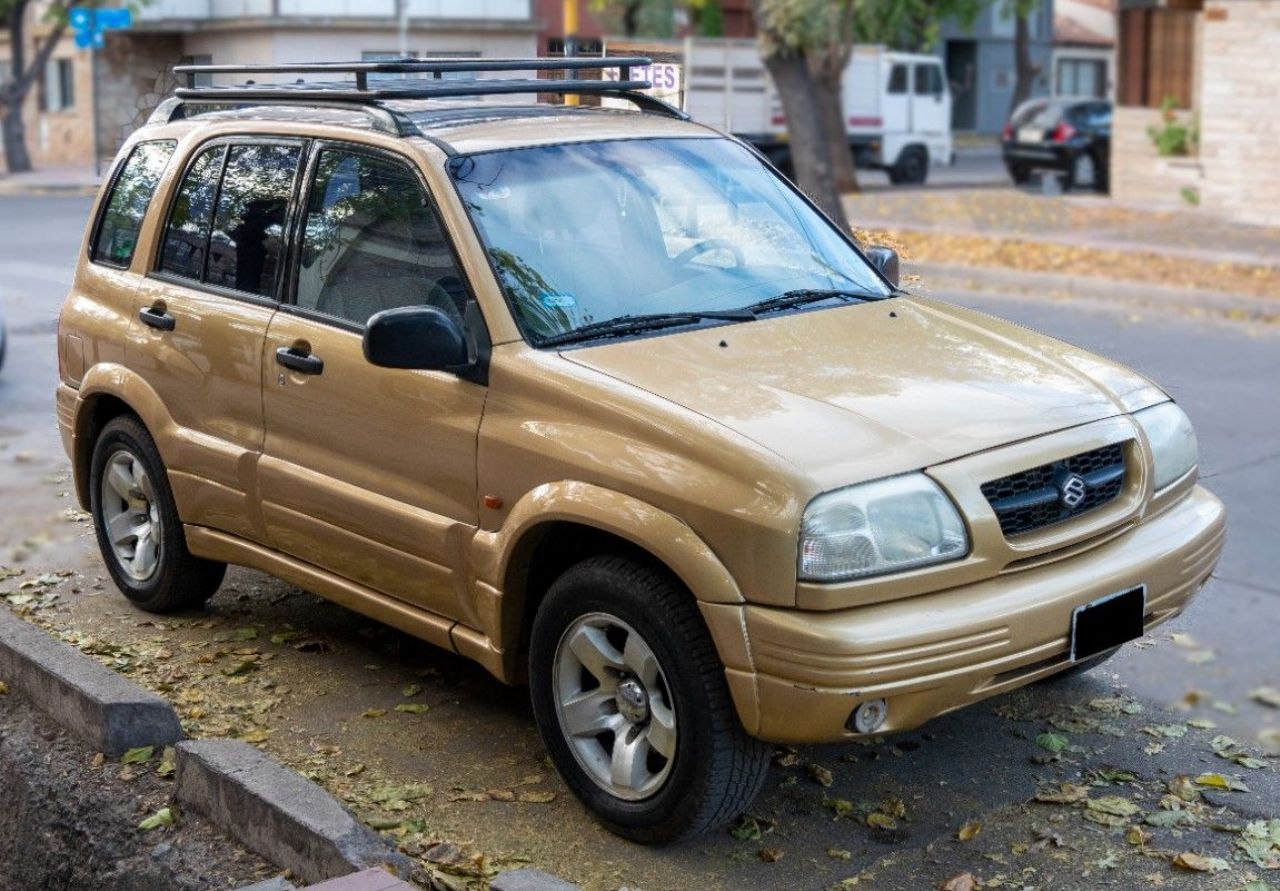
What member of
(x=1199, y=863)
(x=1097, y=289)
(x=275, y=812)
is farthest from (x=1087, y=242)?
(x=275, y=812)

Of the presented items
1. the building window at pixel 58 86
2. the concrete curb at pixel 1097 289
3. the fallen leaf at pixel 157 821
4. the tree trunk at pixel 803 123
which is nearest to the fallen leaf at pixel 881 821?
the fallen leaf at pixel 157 821

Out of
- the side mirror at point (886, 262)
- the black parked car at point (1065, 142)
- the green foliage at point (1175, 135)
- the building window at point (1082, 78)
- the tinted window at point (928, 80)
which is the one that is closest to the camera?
the side mirror at point (886, 262)

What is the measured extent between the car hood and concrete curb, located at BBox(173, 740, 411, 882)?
4.20ft

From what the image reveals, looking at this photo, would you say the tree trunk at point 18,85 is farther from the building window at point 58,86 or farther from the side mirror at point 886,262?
the side mirror at point 886,262

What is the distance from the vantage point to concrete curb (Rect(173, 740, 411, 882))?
13.1ft

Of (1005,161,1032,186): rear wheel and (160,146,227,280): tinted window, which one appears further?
(1005,161,1032,186): rear wheel

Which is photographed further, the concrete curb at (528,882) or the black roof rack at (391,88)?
the black roof rack at (391,88)

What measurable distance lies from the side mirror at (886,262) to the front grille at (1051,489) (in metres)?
1.42

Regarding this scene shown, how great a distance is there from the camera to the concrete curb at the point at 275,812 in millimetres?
4004

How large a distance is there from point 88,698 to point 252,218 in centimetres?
166

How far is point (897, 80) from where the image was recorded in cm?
3647

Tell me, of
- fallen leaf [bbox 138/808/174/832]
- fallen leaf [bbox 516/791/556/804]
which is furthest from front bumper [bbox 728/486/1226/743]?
fallen leaf [bbox 138/808/174/832]

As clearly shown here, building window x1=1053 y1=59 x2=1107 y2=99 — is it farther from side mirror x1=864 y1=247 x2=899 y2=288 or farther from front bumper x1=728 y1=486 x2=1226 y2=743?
front bumper x1=728 y1=486 x2=1226 y2=743

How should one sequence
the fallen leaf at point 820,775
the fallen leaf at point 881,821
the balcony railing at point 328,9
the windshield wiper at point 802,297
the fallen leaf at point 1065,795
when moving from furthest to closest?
1. the balcony railing at point 328,9
2. the windshield wiper at point 802,297
3. the fallen leaf at point 820,775
4. the fallen leaf at point 1065,795
5. the fallen leaf at point 881,821
